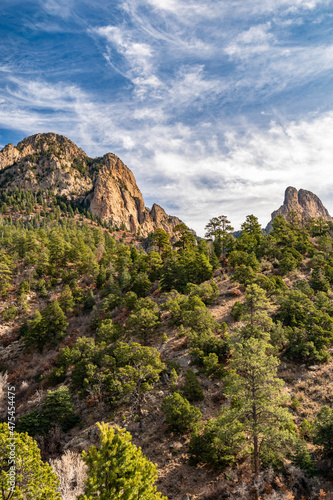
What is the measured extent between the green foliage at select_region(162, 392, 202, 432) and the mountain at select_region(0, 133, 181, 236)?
5541 inches

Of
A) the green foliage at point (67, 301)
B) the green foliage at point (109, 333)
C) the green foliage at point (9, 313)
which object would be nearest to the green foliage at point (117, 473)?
the green foliage at point (109, 333)

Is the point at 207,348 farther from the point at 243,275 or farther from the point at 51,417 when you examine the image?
the point at 51,417

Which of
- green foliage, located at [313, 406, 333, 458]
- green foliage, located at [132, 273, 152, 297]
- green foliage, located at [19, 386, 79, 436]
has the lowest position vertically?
green foliage, located at [19, 386, 79, 436]

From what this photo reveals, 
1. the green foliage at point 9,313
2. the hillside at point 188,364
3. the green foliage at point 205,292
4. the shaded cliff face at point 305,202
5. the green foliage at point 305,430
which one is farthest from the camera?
the shaded cliff face at point 305,202

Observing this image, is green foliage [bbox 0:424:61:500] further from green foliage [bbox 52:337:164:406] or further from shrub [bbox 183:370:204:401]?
shrub [bbox 183:370:204:401]

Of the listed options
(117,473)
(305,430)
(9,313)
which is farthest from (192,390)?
(9,313)

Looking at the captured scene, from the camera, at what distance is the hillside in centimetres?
1488

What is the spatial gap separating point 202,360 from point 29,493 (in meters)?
19.1

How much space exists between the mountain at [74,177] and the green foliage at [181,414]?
462ft

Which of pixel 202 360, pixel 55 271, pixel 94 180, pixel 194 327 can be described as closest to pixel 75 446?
pixel 202 360

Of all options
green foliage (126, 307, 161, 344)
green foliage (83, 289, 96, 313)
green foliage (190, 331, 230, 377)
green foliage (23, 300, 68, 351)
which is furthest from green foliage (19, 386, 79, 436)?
green foliage (83, 289, 96, 313)

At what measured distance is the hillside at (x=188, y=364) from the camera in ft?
48.8

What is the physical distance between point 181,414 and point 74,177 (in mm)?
180570

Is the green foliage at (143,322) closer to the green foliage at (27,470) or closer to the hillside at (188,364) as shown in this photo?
the hillside at (188,364)
